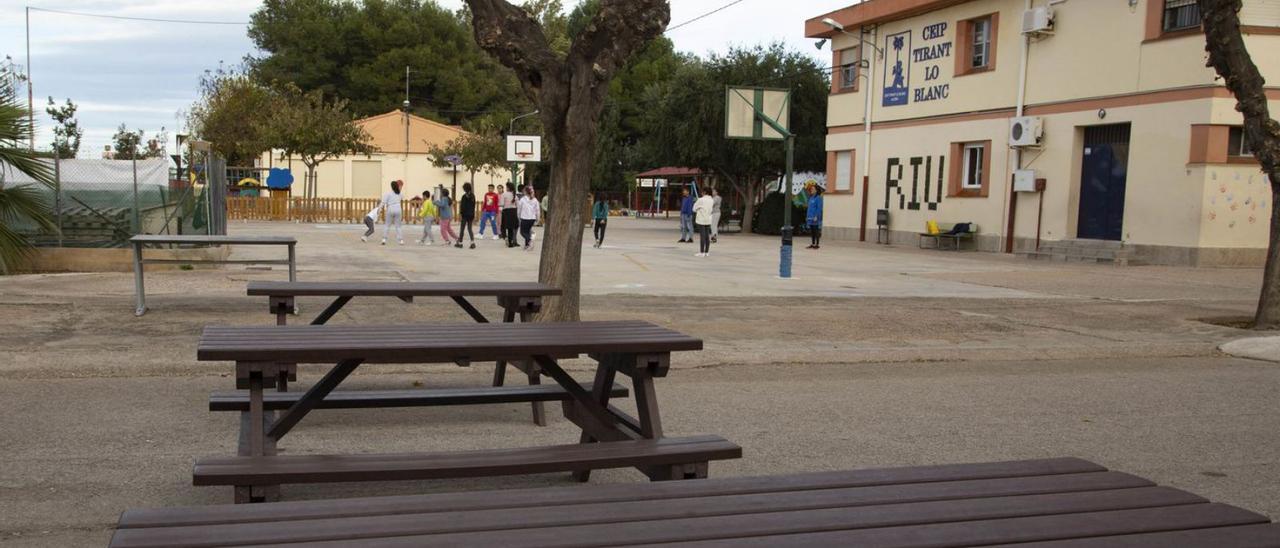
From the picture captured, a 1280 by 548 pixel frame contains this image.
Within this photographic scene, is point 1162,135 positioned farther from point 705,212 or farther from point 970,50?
point 705,212

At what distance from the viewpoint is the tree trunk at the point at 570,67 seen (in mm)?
9148

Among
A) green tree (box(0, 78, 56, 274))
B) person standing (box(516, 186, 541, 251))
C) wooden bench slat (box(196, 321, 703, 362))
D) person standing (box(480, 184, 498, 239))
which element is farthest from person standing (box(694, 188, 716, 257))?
wooden bench slat (box(196, 321, 703, 362))

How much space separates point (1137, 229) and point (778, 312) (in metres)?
14.1

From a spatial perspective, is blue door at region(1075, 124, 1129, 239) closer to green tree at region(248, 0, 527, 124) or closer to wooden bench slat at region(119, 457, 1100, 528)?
wooden bench slat at region(119, 457, 1100, 528)

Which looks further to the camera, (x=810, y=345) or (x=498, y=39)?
(x=810, y=345)

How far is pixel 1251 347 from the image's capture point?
10461 millimetres

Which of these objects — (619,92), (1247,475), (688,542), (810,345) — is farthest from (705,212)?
(619,92)

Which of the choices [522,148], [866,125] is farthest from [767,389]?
[866,125]

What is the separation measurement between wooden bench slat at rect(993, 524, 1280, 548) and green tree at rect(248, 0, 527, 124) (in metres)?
64.1

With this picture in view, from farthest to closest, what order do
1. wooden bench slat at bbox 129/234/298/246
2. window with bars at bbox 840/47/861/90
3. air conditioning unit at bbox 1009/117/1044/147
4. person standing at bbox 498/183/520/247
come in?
window with bars at bbox 840/47/861/90 < person standing at bbox 498/183/520/247 < air conditioning unit at bbox 1009/117/1044/147 < wooden bench slat at bbox 129/234/298/246

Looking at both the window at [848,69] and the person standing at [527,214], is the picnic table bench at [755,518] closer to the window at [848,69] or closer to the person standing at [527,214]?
the person standing at [527,214]

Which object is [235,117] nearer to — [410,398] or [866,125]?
[866,125]

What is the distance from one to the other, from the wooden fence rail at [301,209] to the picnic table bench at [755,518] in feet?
130

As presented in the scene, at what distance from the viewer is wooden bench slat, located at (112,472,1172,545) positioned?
2400 mm
